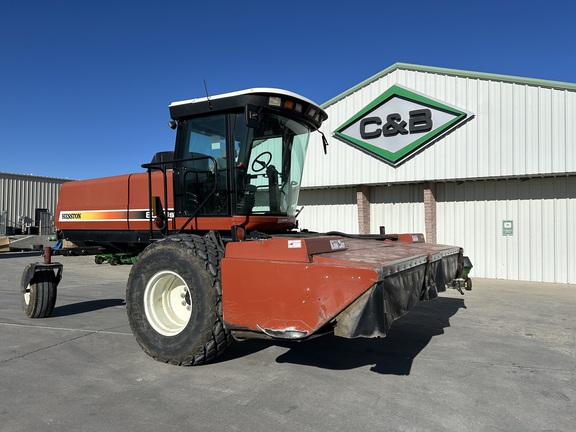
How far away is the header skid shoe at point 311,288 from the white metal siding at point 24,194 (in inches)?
1112

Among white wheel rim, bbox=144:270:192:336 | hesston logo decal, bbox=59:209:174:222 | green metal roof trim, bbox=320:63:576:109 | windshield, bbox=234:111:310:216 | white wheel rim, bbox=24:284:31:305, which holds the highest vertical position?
green metal roof trim, bbox=320:63:576:109

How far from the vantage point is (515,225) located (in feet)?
41.9

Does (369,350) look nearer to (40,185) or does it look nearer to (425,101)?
(425,101)

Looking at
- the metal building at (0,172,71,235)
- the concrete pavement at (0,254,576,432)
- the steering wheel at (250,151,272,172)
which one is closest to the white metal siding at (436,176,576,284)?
the concrete pavement at (0,254,576,432)

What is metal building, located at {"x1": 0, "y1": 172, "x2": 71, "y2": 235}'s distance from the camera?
26734 mm

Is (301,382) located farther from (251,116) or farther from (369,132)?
(369,132)

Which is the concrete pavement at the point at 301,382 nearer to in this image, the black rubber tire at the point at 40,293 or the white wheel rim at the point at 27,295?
the black rubber tire at the point at 40,293

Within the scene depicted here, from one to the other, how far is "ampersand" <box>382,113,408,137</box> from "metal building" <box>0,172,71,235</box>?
21155 mm

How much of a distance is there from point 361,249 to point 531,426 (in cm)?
207

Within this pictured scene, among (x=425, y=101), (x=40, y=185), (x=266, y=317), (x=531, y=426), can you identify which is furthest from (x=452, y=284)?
(x=40, y=185)

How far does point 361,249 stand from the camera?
4.60 m

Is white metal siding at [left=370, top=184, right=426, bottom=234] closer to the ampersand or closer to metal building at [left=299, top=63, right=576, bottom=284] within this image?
metal building at [left=299, top=63, right=576, bottom=284]

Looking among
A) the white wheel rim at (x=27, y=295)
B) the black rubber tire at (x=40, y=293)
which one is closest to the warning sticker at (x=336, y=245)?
the black rubber tire at (x=40, y=293)

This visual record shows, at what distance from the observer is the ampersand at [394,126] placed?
539 inches
